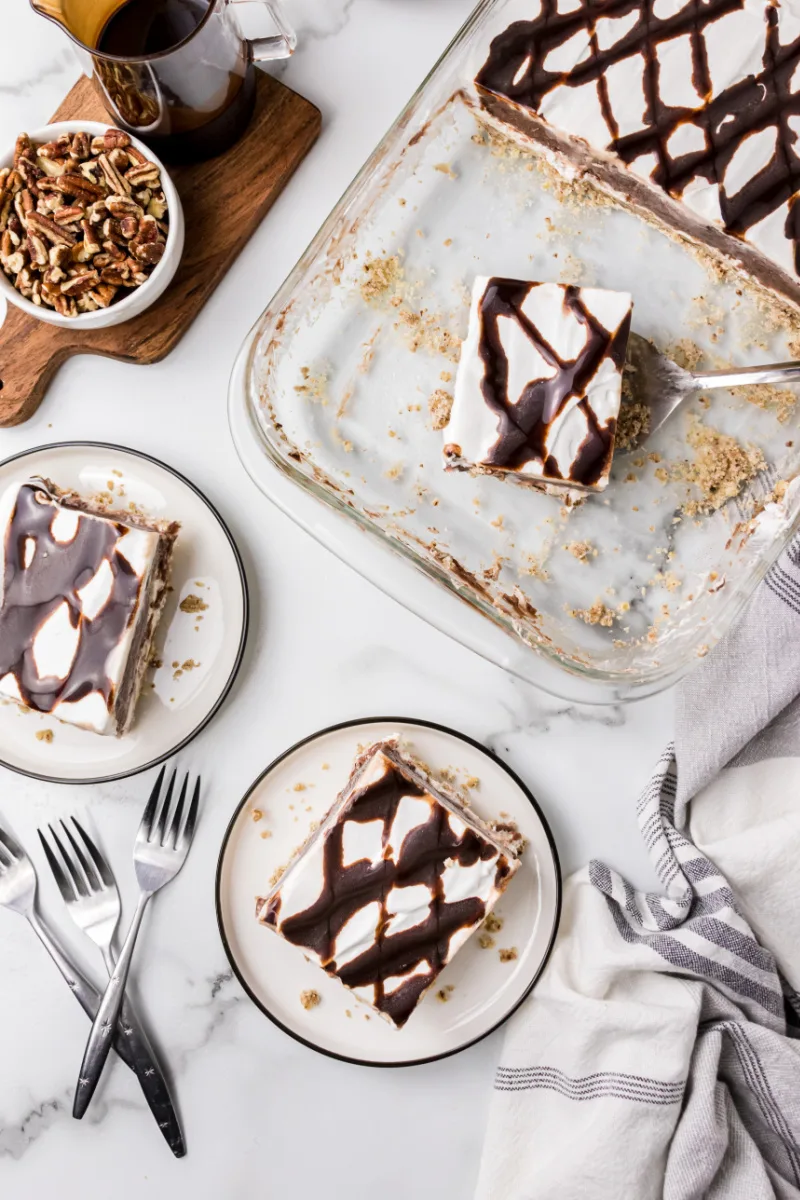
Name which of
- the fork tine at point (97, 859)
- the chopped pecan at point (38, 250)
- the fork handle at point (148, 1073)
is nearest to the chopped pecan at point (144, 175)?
the chopped pecan at point (38, 250)

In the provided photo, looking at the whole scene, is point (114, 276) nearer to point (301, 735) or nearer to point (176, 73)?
point (176, 73)

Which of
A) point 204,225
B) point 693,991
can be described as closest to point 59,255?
point 204,225

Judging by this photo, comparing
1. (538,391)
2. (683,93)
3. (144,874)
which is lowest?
(144,874)

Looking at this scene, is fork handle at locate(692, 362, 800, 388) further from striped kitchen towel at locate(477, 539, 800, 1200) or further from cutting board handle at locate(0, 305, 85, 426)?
cutting board handle at locate(0, 305, 85, 426)

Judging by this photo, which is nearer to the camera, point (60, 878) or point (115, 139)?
point (115, 139)

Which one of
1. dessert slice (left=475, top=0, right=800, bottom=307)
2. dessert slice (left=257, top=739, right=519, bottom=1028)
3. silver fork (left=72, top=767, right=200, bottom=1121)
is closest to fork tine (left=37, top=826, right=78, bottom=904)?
silver fork (left=72, top=767, right=200, bottom=1121)

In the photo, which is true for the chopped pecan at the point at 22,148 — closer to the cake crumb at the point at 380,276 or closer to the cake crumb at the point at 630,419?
the cake crumb at the point at 380,276
